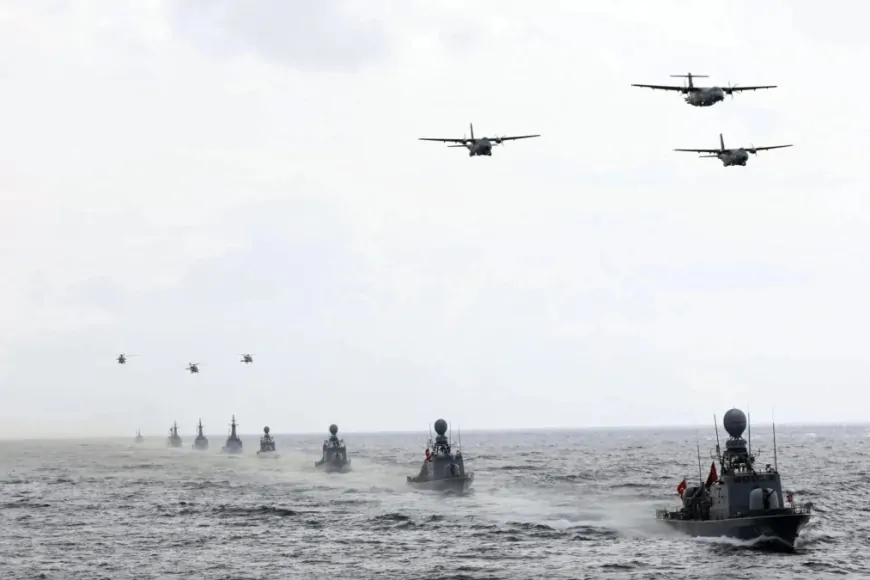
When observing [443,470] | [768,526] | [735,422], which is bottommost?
[768,526]

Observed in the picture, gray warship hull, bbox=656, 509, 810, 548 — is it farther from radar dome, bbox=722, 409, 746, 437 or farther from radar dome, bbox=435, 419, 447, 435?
radar dome, bbox=435, 419, 447, 435

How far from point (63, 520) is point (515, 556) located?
40.6 meters

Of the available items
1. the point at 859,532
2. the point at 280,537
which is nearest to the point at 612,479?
the point at 859,532

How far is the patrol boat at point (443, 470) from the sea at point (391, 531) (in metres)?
1.53

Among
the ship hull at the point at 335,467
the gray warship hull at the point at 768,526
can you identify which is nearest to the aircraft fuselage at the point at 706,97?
the gray warship hull at the point at 768,526

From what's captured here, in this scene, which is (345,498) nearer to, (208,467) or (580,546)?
(580,546)

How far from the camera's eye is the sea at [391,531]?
57.7 m

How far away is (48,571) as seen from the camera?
2297 inches

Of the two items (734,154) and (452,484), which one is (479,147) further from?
(452,484)

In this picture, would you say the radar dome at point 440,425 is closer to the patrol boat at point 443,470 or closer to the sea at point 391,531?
the patrol boat at point 443,470

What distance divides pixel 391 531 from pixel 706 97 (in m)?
37.6

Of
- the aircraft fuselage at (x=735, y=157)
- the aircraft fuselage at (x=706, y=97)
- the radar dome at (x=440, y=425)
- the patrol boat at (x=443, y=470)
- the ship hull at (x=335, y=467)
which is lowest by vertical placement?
the ship hull at (x=335, y=467)

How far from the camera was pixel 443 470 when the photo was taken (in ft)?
325

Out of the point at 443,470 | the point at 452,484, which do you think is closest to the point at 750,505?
the point at 452,484
